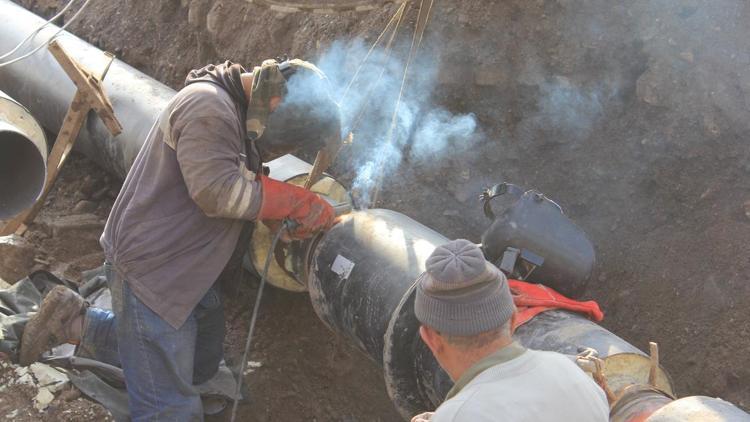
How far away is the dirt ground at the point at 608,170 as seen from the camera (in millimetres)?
3826

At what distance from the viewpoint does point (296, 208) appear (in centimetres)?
329

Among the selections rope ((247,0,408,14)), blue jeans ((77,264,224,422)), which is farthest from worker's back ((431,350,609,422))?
rope ((247,0,408,14))

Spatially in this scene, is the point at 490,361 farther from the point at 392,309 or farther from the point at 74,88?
the point at 74,88

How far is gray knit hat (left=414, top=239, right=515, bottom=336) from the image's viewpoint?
1.79 m

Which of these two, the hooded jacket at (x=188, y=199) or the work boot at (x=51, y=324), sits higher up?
the hooded jacket at (x=188, y=199)

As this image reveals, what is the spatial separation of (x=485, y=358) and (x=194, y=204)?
5.82 ft

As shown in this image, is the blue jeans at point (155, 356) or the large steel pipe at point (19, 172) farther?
the large steel pipe at point (19, 172)

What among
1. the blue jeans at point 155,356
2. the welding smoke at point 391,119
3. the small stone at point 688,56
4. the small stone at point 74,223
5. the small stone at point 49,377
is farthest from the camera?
the small stone at point 74,223

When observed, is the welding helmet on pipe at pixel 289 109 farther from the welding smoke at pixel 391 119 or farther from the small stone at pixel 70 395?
the small stone at pixel 70 395

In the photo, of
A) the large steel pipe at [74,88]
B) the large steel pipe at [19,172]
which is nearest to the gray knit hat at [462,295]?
the large steel pipe at [19,172]

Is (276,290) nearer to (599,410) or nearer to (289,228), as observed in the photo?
(289,228)

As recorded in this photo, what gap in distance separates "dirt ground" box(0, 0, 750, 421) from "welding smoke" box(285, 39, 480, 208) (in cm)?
9

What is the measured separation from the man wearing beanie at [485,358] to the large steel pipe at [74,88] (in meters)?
3.53

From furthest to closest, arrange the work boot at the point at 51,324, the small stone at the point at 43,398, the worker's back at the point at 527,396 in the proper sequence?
the small stone at the point at 43,398 < the work boot at the point at 51,324 < the worker's back at the point at 527,396
